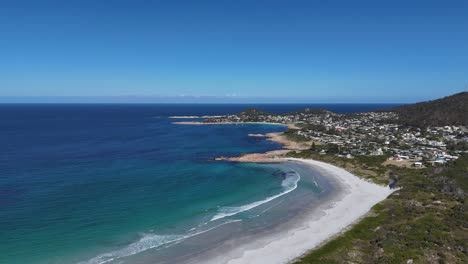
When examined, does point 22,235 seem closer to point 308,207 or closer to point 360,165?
point 308,207

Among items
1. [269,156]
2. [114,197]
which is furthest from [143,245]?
A: [269,156]

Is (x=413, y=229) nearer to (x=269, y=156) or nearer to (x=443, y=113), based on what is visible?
(x=269, y=156)

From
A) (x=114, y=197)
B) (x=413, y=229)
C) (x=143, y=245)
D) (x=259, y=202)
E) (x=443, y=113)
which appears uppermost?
(x=443, y=113)

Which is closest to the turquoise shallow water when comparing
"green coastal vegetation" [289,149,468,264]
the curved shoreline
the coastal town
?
the curved shoreline

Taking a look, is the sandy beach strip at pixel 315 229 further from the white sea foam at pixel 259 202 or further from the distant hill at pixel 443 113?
the distant hill at pixel 443 113

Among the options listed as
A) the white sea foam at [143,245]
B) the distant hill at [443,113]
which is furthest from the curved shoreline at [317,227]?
the distant hill at [443,113]

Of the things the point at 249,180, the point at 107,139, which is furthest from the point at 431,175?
the point at 107,139
